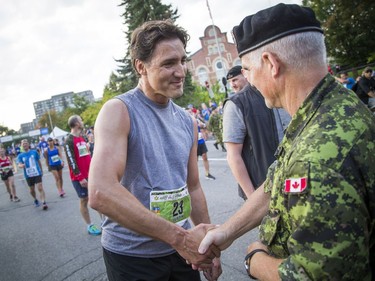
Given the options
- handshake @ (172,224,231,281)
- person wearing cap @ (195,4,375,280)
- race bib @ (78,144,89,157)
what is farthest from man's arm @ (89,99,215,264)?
race bib @ (78,144,89,157)

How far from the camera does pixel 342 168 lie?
0.93 m

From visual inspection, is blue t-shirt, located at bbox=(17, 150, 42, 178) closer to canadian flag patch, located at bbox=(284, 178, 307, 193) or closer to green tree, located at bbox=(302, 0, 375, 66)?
canadian flag patch, located at bbox=(284, 178, 307, 193)

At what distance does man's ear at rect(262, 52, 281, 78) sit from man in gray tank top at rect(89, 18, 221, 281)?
→ 0.84 m

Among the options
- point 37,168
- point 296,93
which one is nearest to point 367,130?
point 296,93

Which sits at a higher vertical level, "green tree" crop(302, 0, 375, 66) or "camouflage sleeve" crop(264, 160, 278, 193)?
"green tree" crop(302, 0, 375, 66)

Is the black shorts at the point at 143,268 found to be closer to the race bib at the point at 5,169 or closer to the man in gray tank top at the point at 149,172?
the man in gray tank top at the point at 149,172

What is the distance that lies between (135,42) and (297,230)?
156cm

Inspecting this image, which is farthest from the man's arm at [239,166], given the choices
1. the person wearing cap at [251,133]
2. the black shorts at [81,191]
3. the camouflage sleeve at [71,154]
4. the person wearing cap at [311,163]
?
the camouflage sleeve at [71,154]

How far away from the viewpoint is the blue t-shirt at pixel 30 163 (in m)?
8.80

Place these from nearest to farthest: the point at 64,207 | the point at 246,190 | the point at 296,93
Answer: the point at 296,93, the point at 246,190, the point at 64,207

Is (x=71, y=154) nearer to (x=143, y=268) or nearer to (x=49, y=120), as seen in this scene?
(x=143, y=268)

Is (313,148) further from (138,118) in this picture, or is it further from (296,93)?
(138,118)

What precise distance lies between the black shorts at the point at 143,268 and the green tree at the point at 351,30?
80.2 ft

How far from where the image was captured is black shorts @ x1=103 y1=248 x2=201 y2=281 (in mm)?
1781
